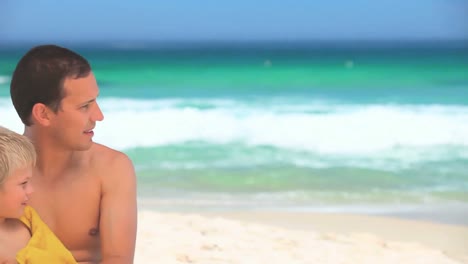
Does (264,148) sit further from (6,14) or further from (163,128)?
(6,14)

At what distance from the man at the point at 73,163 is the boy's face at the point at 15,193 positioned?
Result: 189mm

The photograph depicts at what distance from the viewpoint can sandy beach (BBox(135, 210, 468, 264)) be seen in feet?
13.9

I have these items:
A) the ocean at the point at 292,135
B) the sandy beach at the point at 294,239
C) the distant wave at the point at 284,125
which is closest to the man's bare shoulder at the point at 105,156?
the sandy beach at the point at 294,239

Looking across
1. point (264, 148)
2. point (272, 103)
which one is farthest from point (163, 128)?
point (272, 103)

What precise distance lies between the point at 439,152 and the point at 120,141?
3.29m

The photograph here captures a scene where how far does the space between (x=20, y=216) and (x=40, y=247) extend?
0.28 ft

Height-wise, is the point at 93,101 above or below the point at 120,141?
above

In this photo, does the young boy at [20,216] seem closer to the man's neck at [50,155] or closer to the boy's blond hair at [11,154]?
the boy's blond hair at [11,154]

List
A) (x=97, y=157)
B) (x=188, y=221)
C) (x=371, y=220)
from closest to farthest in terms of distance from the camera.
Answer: (x=97, y=157), (x=188, y=221), (x=371, y=220)

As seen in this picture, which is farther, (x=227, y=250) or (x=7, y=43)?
(x=7, y=43)

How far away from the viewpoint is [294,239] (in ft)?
15.2

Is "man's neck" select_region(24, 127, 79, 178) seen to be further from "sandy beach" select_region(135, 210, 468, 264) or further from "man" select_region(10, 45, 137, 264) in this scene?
"sandy beach" select_region(135, 210, 468, 264)

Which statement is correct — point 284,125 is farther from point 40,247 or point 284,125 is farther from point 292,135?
point 40,247

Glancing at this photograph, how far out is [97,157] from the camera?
227cm
